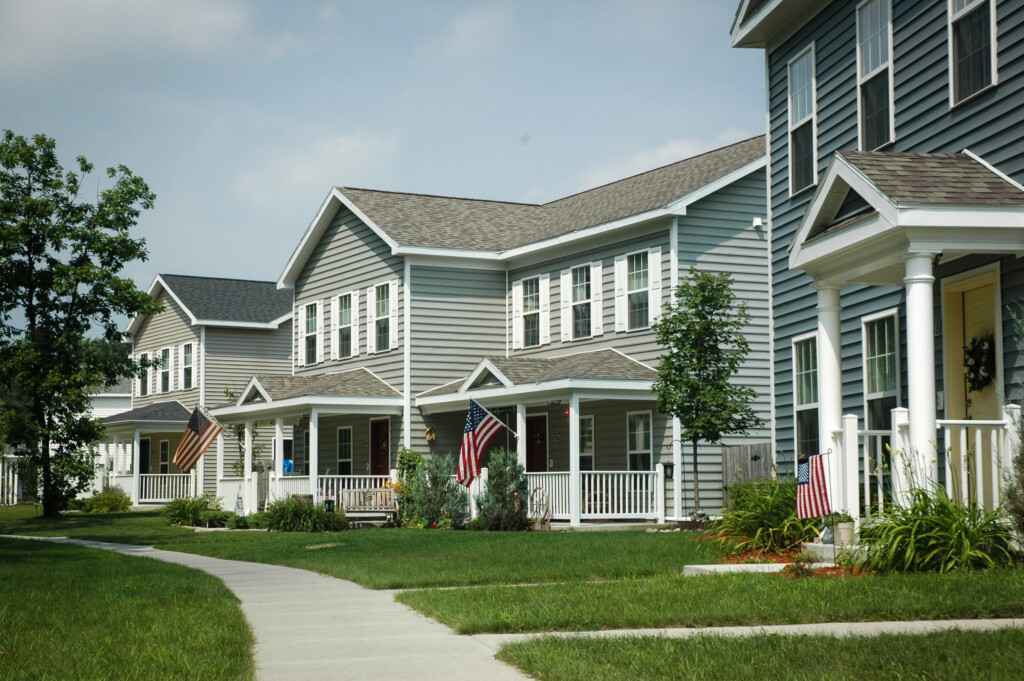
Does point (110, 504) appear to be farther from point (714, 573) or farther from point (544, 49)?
point (714, 573)

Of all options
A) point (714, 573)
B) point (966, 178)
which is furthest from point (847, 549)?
point (966, 178)

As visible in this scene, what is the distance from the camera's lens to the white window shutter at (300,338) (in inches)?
1267

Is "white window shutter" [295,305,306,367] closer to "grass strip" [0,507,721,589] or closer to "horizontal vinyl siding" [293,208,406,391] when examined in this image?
"horizontal vinyl siding" [293,208,406,391]

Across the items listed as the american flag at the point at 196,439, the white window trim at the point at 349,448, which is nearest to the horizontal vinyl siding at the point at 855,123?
the white window trim at the point at 349,448

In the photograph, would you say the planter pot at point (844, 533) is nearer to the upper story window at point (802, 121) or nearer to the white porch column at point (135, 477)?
the upper story window at point (802, 121)

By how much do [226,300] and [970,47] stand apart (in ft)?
107

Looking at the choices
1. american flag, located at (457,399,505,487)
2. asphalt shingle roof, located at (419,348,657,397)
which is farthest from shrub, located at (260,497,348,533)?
asphalt shingle roof, located at (419,348,657,397)

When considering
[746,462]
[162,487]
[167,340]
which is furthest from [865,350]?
[167,340]

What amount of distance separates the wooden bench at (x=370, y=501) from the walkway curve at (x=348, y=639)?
1276 cm

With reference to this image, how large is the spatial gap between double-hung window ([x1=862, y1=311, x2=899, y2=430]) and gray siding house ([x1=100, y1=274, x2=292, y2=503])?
27.3 meters

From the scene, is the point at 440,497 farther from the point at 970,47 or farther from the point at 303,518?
the point at 970,47

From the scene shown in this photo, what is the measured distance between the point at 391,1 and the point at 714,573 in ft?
37.5

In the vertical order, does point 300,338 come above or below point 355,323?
below

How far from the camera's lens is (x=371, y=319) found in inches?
1134
